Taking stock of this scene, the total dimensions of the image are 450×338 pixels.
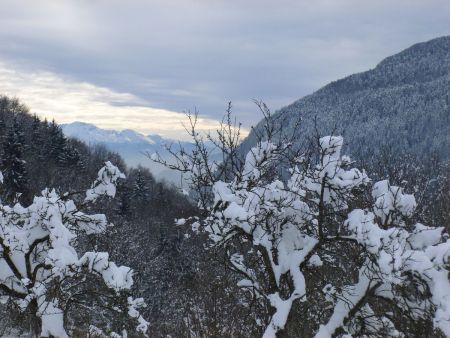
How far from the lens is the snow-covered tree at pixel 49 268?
7.69m

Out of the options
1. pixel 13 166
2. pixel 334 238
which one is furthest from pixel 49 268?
pixel 13 166

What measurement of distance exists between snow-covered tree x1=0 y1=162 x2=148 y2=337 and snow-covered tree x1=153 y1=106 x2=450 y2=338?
2042mm

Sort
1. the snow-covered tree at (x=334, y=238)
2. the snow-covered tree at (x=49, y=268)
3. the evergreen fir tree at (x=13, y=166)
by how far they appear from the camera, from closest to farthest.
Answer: the snow-covered tree at (x=334, y=238) < the snow-covered tree at (x=49, y=268) < the evergreen fir tree at (x=13, y=166)

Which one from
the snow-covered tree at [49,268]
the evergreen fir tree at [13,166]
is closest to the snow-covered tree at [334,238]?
the snow-covered tree at [49,268]

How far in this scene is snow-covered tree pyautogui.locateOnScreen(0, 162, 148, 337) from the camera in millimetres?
7691

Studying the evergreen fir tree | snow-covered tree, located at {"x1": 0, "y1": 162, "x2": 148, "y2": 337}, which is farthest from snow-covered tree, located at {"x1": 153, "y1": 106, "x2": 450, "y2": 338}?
the evergreen fir tree

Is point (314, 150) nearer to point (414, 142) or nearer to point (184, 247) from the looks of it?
point (184, 247)

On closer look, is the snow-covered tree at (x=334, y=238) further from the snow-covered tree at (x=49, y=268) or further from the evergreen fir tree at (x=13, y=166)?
the evergreen fir tree at (x=13, y=166)

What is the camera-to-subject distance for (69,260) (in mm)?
7477

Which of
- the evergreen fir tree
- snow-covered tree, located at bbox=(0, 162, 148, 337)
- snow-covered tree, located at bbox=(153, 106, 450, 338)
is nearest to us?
snow-covered tree, located at bbox=(153, 106, 450, 338)

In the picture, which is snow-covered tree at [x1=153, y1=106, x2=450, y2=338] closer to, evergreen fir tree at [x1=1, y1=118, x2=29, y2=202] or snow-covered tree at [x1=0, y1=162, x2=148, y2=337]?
snow-covered tree at [x1=0, y1=162, x2=148, y2=337]

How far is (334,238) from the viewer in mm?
7508

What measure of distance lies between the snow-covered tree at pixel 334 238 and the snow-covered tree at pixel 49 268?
204cm

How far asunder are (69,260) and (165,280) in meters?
43.6
